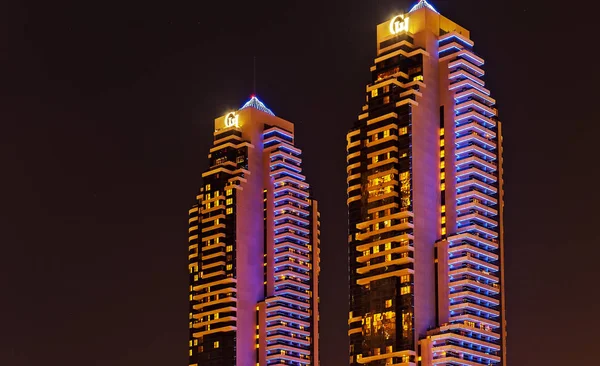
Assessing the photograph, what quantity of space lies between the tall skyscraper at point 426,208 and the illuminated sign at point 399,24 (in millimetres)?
200

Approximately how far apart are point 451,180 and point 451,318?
1900cm

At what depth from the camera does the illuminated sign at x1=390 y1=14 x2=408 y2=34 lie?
19138 cm

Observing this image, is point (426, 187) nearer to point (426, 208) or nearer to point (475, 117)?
point (426, 208)

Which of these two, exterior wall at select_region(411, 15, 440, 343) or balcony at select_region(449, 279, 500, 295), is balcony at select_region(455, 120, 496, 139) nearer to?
exterior wall at select_region(411, 15, 440, 343)

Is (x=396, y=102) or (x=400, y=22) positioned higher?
(x=400, y=22)

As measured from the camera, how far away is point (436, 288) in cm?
17900

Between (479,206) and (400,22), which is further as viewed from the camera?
(400,22)

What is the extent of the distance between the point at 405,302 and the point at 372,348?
26.6ft

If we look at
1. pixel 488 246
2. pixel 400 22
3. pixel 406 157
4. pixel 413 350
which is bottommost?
pixel 413 350

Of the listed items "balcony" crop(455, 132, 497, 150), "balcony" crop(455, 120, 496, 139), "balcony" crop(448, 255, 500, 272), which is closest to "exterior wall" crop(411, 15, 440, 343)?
"balcony" crop(448, 255, 500, 272)

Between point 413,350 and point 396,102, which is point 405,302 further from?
point 396,102

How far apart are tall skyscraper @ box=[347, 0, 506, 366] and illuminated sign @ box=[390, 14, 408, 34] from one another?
20cm

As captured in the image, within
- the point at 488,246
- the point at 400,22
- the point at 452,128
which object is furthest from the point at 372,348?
the point at 400,22

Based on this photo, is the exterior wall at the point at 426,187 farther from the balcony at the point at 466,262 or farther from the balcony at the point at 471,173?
the balcony at the point at 471,173
